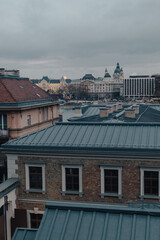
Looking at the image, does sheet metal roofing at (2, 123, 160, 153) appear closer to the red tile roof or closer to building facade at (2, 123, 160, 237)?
building facade at (2, 123, 160, 237)

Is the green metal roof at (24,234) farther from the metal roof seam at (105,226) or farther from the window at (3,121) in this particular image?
the window at (3,121)

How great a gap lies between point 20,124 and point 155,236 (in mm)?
22597

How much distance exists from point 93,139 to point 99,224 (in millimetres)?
8533

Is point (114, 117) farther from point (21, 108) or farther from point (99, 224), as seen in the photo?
point (99, 224)

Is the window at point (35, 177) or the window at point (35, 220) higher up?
the window at point (35, 177)

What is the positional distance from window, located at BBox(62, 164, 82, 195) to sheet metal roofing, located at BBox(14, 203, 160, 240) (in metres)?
6.93

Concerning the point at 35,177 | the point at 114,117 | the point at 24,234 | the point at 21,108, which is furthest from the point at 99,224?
the point at 21,108

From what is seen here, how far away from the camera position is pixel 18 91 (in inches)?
1358

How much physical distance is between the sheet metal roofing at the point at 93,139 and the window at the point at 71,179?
1.04m

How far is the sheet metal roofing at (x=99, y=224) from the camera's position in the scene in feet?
31.2

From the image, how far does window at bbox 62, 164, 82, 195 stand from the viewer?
17516 mm

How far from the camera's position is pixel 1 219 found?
17406 millimetres

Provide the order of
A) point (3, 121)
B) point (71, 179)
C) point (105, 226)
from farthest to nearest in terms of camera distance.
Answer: point (3, 121), point (71, 179), point (105, 226)

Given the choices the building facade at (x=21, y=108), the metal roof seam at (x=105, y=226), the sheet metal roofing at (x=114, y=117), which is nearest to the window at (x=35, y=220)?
the metal roof seam at (x=105, y=226)
